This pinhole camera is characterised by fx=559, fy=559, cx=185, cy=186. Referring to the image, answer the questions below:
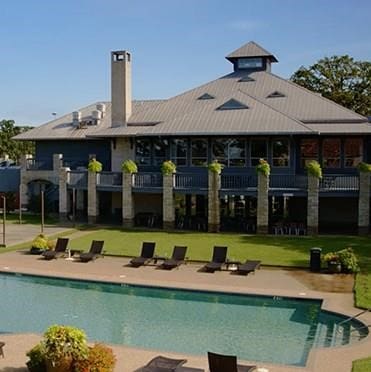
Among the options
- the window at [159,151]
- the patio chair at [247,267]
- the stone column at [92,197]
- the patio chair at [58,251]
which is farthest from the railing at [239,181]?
the patio chair at [58,251]

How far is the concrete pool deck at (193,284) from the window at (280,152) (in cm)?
1211

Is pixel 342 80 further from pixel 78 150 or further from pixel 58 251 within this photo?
pixel 58 251

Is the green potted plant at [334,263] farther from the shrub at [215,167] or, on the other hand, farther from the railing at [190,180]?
the railing at [190,180]

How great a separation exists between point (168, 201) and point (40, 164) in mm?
13407

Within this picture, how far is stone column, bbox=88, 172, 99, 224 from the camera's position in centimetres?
3419

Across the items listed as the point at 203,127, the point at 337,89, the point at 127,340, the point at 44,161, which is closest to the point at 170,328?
the point at 127,340

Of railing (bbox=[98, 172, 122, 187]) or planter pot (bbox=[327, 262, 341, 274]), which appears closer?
planter pot (bbox=[327, 262, 341, 274])

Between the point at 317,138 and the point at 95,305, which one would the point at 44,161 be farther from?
the point at 95,305

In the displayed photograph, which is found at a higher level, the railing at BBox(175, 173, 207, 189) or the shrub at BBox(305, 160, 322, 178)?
the shrub at BBox(305, 160, 322, 178)

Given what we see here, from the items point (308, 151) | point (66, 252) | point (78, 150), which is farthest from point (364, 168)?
point (78, 150)

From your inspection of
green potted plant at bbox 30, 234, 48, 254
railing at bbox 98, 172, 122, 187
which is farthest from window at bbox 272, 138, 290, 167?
green potted plant at bbox 30, 234, 48, 254

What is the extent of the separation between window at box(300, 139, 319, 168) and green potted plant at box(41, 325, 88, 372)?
82.5 ft

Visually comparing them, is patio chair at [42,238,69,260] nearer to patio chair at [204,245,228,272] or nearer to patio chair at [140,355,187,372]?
patio chair at [204,245,228,272]

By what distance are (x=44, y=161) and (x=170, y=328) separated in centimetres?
2848
